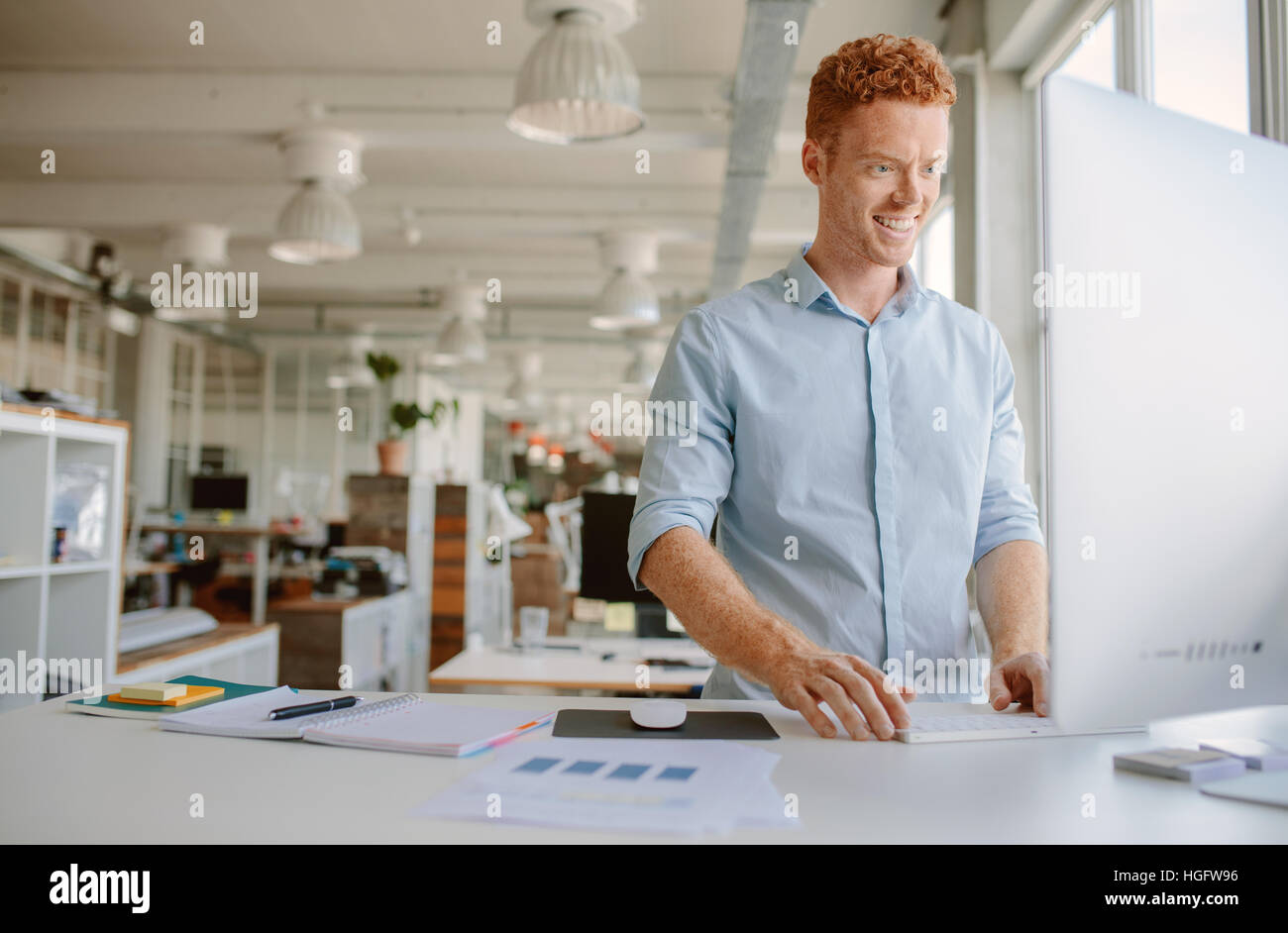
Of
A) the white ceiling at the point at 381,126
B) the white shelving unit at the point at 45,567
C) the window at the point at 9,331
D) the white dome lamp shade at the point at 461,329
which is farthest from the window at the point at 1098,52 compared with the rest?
the window at the point at 9,331

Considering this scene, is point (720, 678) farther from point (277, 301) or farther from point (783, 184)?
point (277, 301)

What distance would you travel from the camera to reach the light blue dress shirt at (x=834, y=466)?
1.49 meters

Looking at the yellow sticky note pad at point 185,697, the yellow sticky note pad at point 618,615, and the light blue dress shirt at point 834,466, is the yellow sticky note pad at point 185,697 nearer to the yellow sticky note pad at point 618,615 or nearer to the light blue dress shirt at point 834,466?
the light blue dress shirt at point 834,466

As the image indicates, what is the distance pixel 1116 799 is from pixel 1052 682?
0.13m

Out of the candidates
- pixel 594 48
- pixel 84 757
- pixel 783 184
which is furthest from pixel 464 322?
pixel 84 757

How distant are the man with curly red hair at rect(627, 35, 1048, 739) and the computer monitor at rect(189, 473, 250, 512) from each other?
10004mm

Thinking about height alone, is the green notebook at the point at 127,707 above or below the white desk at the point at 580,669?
above

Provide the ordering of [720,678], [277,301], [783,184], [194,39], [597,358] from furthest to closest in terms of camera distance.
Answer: [597,358], [277,301], [783,184], [194,39], [720,678]

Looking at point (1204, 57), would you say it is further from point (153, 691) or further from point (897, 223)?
point (153, 691)

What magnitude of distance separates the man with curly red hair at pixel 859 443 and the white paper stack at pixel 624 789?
1.34 feet

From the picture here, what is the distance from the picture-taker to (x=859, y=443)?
5.00 feet

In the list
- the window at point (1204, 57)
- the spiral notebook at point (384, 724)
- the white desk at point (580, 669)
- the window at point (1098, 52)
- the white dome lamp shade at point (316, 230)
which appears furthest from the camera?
the white dome lamp shade at point (316, 230)

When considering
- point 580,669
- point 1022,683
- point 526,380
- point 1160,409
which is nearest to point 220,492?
point 526,380
